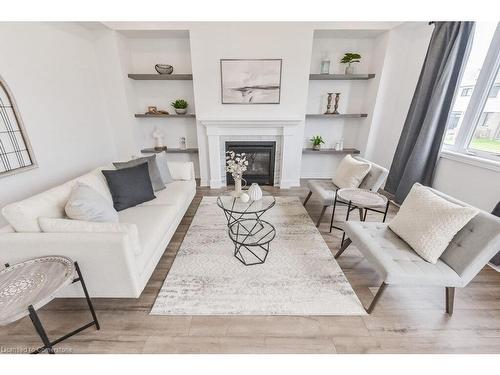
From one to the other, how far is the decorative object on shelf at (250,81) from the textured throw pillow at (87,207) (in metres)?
2.48

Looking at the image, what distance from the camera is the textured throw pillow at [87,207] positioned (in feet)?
5.02

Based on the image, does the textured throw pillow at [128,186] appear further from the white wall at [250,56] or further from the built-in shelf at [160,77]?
the built-in shelf at [160,77]

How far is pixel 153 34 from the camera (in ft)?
11.1

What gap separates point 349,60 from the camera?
346 cm

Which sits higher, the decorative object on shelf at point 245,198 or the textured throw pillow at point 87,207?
the textured throw pillow at point 87,207

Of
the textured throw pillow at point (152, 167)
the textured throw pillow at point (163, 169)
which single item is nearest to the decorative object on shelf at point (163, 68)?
the textured throw pillow at point (163, 169)

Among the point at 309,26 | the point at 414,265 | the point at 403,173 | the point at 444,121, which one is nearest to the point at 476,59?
the point at 444,121

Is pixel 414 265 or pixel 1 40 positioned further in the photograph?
pixel 1 40

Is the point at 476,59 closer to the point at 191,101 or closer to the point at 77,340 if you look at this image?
the point at 191,101

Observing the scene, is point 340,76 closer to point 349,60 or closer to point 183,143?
point 349,60

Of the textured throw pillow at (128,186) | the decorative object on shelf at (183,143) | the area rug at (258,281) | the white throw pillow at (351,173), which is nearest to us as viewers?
the area rug at (258,281)

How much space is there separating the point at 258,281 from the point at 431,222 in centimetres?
131

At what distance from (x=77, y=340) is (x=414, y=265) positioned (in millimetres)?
2150

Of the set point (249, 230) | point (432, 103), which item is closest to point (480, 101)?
point (432, 103)
